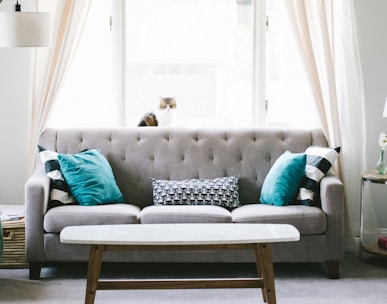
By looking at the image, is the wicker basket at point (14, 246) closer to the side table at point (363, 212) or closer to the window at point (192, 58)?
the window at point (192, 58)

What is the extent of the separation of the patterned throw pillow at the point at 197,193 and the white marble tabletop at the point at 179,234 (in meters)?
0.88

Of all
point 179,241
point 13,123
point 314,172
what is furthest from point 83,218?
point 314,172

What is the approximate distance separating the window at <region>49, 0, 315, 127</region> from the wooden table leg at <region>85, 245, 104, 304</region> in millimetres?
1924

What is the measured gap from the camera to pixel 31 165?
16.1 ft

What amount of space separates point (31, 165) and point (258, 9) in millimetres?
2020

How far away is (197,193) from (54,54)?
57.9 inches

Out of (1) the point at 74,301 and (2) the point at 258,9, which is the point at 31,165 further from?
(2) the point at 258,9

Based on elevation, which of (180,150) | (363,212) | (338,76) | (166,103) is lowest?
(363,212)

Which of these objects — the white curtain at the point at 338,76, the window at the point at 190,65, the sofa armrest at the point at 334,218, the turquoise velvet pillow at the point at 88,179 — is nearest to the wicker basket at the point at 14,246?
the turquoise velvet pillow at the point at 88,179

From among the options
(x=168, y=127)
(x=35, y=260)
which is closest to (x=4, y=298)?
(x=35, y=260)

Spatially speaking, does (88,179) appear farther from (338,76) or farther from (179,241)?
(338,76)

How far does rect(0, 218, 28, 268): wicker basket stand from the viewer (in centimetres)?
424

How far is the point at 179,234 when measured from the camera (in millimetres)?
3287

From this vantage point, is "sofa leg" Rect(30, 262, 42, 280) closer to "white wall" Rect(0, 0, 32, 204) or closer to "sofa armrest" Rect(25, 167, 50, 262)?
"sofa armrest" Rect(25, 167, 50, 262)
